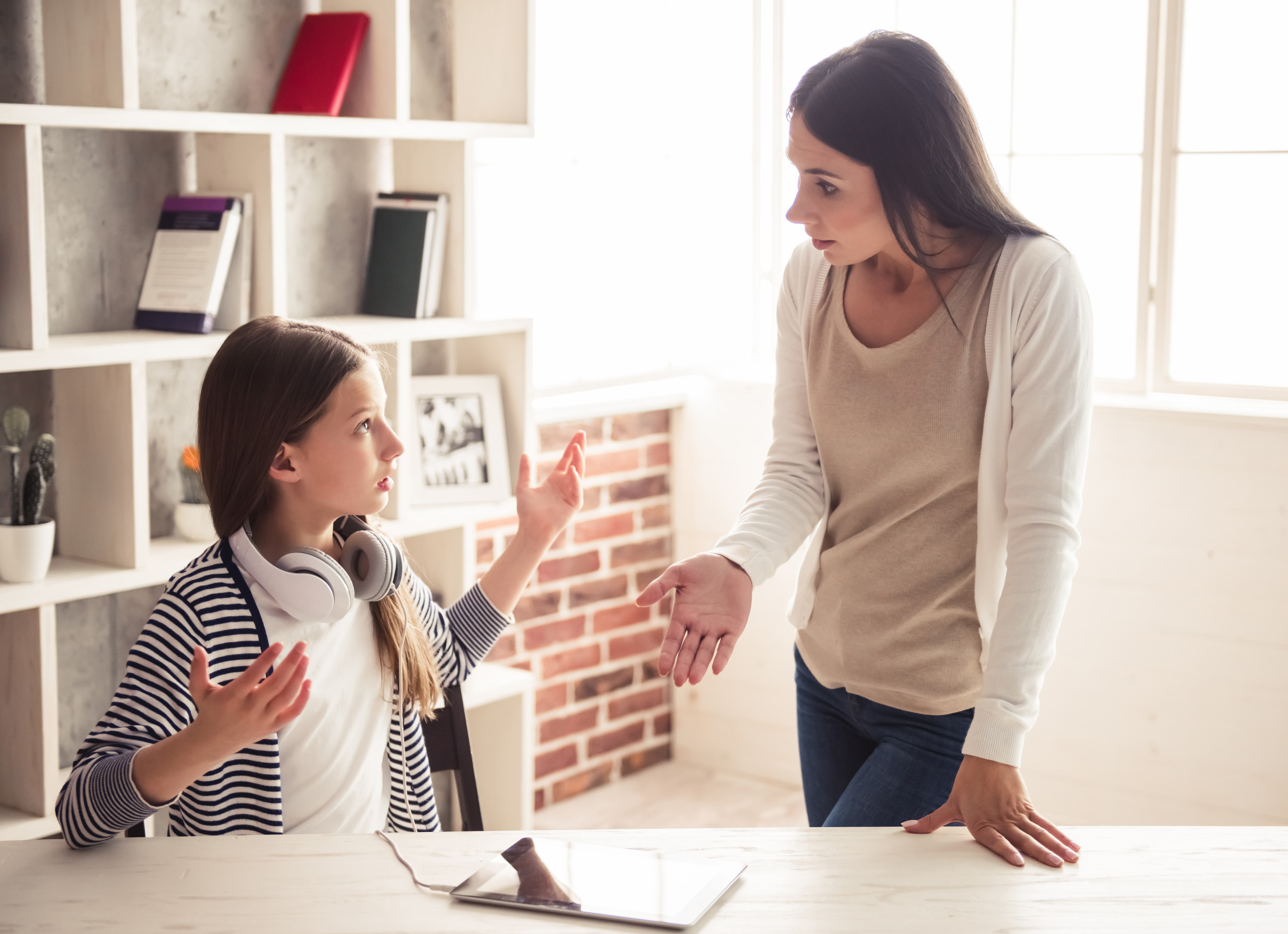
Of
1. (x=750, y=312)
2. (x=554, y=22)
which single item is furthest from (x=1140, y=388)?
(x=554, y=22)

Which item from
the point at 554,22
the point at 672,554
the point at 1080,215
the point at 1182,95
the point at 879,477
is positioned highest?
the point at 554,22

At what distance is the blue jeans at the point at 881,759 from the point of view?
66.5 inches

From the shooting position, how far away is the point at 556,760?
369 cm

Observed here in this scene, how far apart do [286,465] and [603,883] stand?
2.45 ft

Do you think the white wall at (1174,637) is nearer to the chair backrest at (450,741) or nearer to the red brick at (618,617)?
the red brick at (618,617)

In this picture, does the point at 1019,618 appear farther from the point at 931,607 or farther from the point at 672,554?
the point at 672,554

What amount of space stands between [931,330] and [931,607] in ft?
1.19

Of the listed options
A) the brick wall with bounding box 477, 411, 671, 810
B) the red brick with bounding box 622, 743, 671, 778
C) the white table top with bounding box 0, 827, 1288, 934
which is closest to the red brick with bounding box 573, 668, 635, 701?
the brick wall with bounding box 477, 411, 671, 810

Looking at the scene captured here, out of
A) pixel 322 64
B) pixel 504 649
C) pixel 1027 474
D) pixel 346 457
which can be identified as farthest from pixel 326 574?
pixel 504 649

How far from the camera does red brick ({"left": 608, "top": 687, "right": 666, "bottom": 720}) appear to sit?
152 inches

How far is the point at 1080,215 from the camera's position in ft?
11.0

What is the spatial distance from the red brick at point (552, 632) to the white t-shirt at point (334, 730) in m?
1.73

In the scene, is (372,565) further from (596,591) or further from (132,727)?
(596,591)

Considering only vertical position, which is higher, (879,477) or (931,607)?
(879,477)
